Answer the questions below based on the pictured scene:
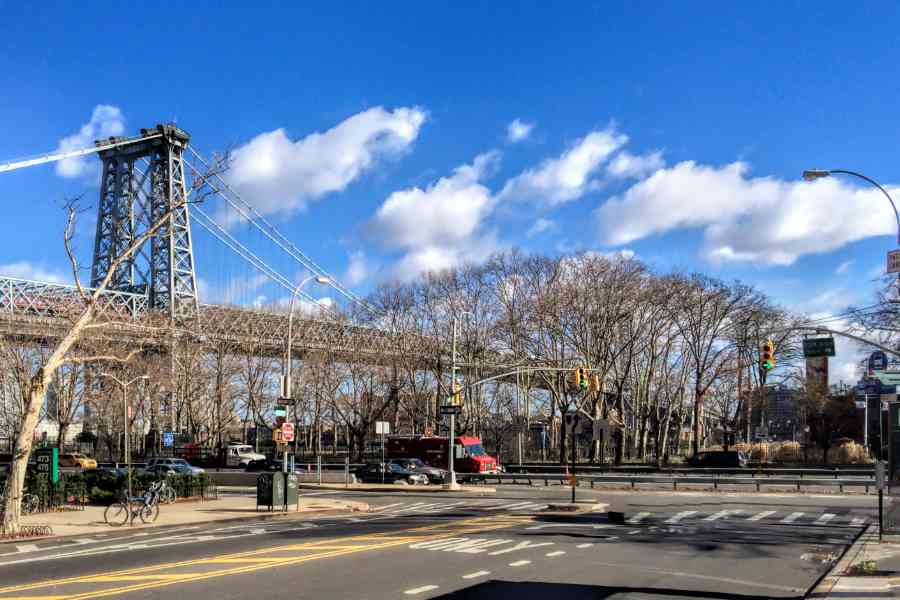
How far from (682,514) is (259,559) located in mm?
16846

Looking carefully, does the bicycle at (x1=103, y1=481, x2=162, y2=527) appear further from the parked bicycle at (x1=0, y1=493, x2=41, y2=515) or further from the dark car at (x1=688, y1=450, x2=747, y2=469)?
the dark car at (x1=688, y1=450, x2=747, y2=469)

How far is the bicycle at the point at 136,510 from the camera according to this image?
24.4 meters

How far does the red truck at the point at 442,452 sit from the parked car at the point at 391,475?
2718 millimetres

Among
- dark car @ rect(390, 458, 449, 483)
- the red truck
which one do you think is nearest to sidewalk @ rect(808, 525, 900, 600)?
dark car @ rect(390, 458, 449, 483)

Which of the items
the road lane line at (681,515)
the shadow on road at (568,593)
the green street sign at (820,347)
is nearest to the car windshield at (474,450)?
the road lane line at (681,515)

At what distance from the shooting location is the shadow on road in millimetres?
12445

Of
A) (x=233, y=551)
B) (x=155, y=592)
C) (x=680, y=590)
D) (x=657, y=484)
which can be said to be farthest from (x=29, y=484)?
(x=657, y=484)

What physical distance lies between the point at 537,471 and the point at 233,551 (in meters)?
42.9

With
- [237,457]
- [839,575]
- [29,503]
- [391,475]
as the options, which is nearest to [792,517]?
[839,575]

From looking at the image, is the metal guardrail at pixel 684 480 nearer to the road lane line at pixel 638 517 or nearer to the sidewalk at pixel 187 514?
the road lane line at pixel 638 517

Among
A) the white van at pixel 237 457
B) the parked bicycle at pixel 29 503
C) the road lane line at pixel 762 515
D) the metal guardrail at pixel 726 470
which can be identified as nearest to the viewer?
the road lane line at pixel 762 515

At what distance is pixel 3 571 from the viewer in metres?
15.1

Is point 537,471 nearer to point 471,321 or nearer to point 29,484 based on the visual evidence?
point 471,321

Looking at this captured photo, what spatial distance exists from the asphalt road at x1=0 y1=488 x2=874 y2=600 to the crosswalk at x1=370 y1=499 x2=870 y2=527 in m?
0.09
